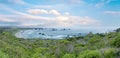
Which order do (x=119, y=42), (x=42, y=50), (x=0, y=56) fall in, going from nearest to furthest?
(x=0, y=56) → (x=119, y=42) → (x=42, y=50)

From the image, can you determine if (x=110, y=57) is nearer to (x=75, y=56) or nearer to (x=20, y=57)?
(x=75, y=56)

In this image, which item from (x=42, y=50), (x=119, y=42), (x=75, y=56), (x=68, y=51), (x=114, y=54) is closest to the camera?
(x=114, y=54)

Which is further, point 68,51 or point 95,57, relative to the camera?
point 68,51

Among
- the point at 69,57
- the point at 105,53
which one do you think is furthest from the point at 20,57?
the point at 105,53

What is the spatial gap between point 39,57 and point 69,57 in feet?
14.1

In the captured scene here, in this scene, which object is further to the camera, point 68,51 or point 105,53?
point 68,51

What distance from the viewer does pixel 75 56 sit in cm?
3123

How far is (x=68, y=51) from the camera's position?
35.4m

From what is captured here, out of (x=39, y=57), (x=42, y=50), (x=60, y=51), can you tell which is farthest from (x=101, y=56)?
(x=42, y=50)

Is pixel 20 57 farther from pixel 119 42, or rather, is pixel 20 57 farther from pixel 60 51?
pixel 119 42

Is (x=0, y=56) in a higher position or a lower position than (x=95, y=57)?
higher

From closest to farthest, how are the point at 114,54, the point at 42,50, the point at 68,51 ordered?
the point at 114,54 < the point at 68,51 < the point at 42,50

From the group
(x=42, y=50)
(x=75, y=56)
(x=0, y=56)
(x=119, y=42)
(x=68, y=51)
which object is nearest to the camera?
(x=0, y=56)

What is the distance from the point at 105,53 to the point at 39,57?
9.19m
